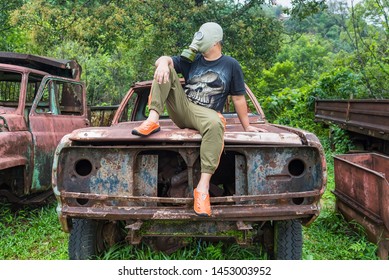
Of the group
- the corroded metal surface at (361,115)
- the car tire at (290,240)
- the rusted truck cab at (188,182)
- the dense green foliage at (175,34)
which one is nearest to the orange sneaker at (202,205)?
the rusted truck cab at (188,182)

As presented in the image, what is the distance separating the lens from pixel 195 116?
2.93 m

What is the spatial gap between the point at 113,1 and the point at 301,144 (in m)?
11.0

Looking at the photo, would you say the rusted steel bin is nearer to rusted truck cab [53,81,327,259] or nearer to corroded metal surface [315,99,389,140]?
rusted truck cab [53,81,327,259]

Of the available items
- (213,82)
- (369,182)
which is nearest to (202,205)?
(213,82)

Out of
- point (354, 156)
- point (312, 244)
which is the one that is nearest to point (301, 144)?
point (312, 244)

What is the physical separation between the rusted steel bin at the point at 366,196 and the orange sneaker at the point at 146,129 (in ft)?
7.09

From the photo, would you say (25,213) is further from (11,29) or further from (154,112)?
(11,29)

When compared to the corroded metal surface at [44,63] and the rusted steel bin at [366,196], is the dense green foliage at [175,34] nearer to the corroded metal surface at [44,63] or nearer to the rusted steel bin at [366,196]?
the rusted steel bin at [366,196]

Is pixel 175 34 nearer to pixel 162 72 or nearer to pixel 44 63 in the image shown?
pixel 44 63

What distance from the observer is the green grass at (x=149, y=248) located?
3395mm

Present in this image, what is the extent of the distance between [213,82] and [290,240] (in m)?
1.38

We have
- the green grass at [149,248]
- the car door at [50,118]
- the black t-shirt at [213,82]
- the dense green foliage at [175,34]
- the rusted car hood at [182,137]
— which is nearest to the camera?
the rusted car hood at [182,137]

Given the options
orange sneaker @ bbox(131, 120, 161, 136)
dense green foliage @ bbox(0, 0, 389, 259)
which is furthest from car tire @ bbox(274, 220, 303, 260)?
dense green foliage @ bbox(0, 0, 389, 259)

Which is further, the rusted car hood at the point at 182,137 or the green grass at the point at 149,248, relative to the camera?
the green grass at the point at 149,248
